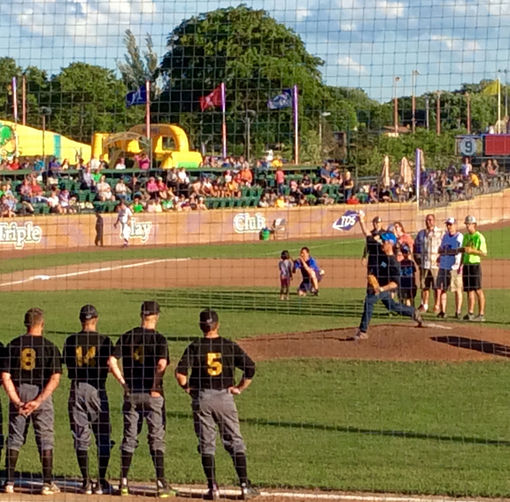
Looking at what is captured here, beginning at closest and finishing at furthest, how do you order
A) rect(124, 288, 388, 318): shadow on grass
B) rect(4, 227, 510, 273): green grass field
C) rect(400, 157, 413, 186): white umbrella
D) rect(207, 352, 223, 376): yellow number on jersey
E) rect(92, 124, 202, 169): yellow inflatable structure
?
rect(207, 352, 223, 376): yellow number on jersey, rect(124, 288, 388, 318): shadow on grass, rect(400, 157, 413, 186): white umbrella, rect(4, 227, 510, 273): green grass field, rect(92, 124, 202, 169): yellow inflatable structure

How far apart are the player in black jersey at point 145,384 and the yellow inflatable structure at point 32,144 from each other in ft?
59.8

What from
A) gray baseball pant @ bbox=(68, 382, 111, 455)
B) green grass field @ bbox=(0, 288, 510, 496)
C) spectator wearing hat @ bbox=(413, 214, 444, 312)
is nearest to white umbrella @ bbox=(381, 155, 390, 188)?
spectator wearing hat @ bbox=(413, 214, 444, 312)

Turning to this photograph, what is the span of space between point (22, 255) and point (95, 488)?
25434mm

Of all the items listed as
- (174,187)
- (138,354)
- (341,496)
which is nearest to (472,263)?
(341,496)

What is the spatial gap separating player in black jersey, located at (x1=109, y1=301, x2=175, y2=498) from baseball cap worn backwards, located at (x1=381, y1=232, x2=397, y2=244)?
8019mm

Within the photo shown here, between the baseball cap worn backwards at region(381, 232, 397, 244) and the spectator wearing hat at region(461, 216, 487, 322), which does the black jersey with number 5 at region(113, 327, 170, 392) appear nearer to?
the baseball cap worn backwards at region(381, 232, 397, 244)

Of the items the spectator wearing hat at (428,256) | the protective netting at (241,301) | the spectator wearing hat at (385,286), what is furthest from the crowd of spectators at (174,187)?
the spectator wearing hat at (385,286)

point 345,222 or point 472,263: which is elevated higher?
point 345,222

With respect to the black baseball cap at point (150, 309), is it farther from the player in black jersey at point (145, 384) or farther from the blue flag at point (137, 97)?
the blue flag at point (137, 97)

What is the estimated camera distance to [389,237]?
17953 millimetres

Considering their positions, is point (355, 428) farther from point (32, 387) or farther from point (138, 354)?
point (32, 387)

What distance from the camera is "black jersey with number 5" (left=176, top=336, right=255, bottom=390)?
9.01 m

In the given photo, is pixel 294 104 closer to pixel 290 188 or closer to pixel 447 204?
pixel 290 188

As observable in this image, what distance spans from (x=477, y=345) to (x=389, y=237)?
309cm
